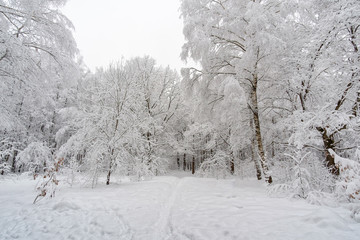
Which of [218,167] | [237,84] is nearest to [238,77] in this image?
[237,84]

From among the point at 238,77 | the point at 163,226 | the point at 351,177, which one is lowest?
the point at 163,226

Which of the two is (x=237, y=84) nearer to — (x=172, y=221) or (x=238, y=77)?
(x=238, y=77)

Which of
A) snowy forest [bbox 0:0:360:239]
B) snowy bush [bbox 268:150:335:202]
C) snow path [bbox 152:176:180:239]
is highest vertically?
snowy forest [bbox 0:0:360:239]

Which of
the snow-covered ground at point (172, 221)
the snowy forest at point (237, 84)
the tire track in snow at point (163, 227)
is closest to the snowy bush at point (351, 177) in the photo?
the snowy forest at point (237, 84)

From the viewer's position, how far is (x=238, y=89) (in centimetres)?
645

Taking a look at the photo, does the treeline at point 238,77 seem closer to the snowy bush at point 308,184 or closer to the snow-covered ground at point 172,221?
the snowy bush at point 308,184

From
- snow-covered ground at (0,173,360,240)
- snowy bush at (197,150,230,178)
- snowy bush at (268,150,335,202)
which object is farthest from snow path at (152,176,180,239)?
snowy bush at (197,150,230,178)

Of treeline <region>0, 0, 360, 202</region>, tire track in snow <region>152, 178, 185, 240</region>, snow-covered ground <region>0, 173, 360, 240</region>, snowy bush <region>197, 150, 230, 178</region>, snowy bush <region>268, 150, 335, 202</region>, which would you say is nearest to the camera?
snow-covered ground <region>0, 173, 360, 240</region>

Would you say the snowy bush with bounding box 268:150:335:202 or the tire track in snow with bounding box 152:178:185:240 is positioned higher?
the snowy bush with bounding box 268:150:335:202

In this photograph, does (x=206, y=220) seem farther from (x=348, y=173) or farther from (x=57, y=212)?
(x=57, y=212)

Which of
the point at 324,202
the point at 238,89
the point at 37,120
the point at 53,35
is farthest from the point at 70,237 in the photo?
the point at 37,120

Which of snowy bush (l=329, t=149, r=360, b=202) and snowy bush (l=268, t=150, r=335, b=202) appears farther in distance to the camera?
snowy bush (l=268, t=150, r=335, b=202)

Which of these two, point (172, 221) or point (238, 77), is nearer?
point (172, 221)

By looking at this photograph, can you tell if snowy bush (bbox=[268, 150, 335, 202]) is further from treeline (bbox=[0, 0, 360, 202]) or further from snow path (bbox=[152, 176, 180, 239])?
snow path (bbox=[152, 176, 180, 239])
